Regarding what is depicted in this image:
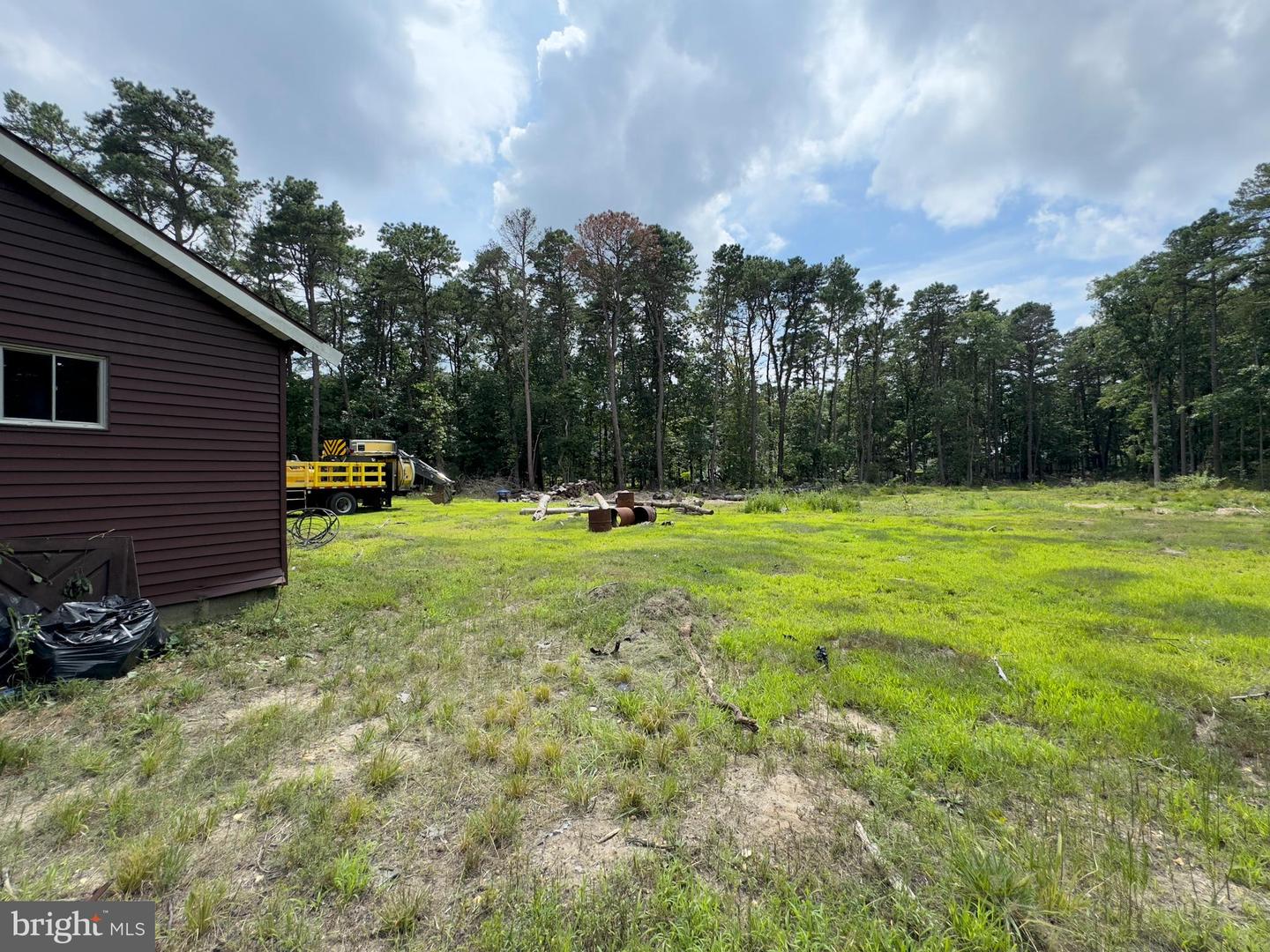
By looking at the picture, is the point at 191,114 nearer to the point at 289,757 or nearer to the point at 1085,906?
the point at 289,757

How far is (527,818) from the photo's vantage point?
2572 mm

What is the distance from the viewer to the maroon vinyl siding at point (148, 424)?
187 inches

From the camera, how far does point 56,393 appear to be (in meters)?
4.93

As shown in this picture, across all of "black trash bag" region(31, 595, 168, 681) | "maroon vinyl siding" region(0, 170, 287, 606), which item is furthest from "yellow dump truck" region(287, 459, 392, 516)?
"black trash bag" region(31, 595, 168, 681)

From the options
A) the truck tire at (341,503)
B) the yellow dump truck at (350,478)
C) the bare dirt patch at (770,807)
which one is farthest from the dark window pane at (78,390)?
the truck tire at (341,503)

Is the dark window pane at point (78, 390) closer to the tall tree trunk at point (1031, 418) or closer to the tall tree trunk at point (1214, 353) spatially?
the tall tree trunk at point (1214, 353)

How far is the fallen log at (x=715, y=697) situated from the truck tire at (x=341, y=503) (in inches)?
639

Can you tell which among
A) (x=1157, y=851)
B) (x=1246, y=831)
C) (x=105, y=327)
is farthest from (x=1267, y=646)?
(x=105, y=327)

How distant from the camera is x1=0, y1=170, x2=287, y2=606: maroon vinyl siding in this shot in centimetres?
474

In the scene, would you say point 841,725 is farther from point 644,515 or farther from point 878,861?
point 644,515

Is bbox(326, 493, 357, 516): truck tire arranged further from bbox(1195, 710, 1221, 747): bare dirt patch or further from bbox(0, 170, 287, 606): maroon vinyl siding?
bbox(1195, 710, 1221, 747): bare dirt patch

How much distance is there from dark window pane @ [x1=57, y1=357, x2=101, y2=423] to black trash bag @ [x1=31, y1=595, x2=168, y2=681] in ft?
6.33

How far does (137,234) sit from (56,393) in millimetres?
1830

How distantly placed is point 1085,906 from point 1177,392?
50200mm
